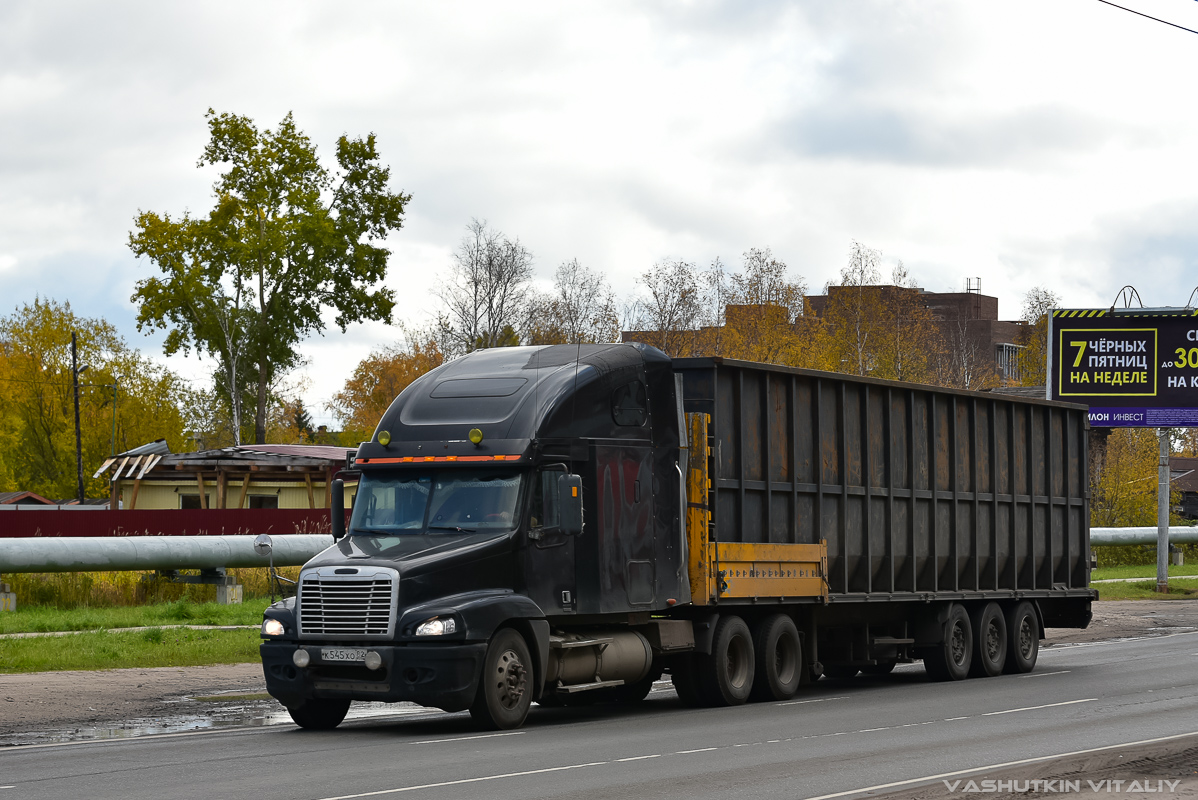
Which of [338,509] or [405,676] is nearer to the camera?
[405,676]

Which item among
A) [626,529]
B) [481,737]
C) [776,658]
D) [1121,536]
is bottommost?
[1121,536]

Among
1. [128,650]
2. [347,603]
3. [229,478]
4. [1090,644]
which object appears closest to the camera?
[347,603]

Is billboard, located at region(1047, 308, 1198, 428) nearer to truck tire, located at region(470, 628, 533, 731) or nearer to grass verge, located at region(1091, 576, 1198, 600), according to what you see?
grass verge, located at region(1091, 576, 1198, 600)

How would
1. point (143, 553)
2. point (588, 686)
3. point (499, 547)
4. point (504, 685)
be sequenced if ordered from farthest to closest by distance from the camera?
point (143, 553) → point (588, 686) → point (499, 547) → point (504, 685)

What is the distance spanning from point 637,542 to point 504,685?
251 cm

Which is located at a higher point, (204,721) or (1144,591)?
(204,721)

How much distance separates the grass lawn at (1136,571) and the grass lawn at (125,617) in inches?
1188

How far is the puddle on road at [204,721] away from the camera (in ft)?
46.1

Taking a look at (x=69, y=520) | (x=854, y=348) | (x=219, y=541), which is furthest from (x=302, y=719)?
(x=854, y=348)

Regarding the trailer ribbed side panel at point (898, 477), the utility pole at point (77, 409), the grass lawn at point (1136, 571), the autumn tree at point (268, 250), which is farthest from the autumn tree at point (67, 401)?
the trailer ribbed side panel at point (898, 477)

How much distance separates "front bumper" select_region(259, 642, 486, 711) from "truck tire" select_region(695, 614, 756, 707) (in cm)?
372

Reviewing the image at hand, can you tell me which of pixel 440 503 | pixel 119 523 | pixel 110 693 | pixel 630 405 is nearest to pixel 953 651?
pixel 630 405

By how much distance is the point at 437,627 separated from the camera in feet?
43.3

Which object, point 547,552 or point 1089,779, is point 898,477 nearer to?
point 547,552
